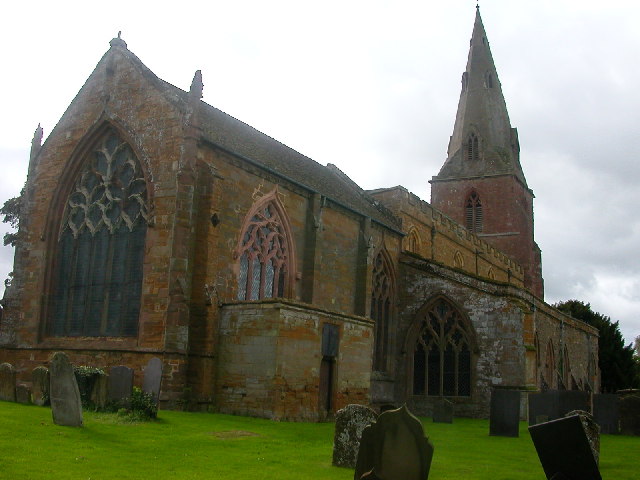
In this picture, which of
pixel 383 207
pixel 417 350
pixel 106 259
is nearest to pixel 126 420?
pixel 106 259

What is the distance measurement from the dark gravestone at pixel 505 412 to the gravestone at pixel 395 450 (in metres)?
9.04

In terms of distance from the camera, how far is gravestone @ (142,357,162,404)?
1614 centimetres

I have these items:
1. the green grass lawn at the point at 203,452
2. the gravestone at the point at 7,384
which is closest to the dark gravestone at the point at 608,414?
the green grass lawn at the point at 203,452

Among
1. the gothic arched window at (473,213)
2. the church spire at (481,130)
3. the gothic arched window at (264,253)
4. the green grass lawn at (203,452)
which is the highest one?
the church spire at (481,130)

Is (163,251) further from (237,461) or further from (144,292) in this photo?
(237,461)

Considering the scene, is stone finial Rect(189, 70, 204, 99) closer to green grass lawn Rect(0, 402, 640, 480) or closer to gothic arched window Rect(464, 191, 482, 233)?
green grass lawn Rect(0, 402, 640, 480)

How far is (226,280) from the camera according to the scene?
64.2 feet

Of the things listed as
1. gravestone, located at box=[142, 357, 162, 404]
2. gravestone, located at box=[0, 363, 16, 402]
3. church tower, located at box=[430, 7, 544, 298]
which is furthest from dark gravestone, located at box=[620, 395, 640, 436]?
church tower, located at box=[430, 7, 544, 298]

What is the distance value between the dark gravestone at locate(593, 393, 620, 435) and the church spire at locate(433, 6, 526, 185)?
3421 cm

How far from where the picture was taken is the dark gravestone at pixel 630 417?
19328mm

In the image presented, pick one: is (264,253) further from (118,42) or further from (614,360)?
(614,360)

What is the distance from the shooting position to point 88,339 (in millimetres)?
19938

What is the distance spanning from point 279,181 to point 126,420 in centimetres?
1067

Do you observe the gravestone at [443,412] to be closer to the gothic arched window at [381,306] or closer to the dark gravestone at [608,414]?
the dark gravestone at [608,414]
